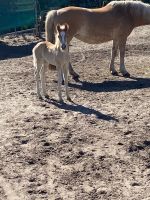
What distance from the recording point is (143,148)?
21.3 feet

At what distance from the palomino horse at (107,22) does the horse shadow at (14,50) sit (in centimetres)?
347

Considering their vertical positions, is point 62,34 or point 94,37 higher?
point 62,34

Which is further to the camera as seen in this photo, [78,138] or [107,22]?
[107,22]

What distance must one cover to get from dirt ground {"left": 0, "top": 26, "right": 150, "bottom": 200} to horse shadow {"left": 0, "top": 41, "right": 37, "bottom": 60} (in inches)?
99.5

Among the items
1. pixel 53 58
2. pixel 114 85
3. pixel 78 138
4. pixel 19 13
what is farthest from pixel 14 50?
pixel 78 138

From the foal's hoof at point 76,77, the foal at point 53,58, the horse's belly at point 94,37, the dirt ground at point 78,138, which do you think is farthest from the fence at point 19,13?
the foal at point 53,58

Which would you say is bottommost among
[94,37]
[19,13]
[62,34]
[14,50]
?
[14,50]

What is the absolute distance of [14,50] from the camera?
48.8 feet

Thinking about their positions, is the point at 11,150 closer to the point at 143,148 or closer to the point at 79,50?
the point at 143,148

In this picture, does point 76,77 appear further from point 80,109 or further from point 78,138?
point 78,138

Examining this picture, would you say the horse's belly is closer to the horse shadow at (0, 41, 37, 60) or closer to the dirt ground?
the dirt ground

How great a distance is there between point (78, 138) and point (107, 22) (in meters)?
4.81

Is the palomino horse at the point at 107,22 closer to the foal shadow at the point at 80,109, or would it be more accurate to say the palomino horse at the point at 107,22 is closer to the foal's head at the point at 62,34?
the foal shadow at the point at 80,109

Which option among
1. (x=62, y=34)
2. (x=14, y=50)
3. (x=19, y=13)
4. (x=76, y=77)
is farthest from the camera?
(x=19, y=13)
